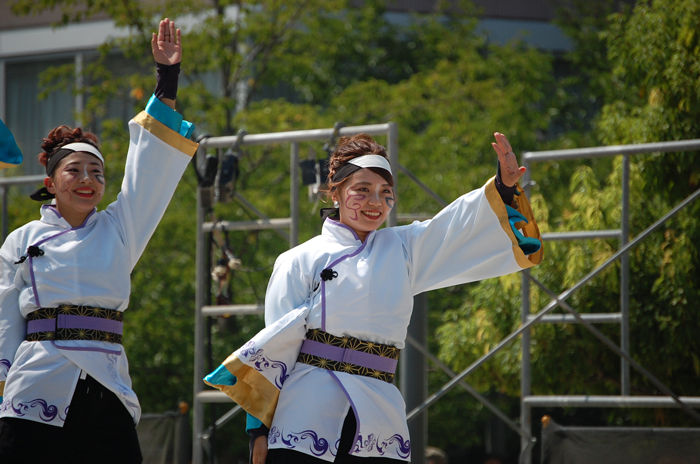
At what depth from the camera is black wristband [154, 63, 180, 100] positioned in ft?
9.29

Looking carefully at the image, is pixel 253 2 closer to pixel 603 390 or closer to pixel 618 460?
pixel 603 390

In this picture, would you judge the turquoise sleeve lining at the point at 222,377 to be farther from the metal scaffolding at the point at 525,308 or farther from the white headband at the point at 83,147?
the metal scaffolding at the point at 525,308

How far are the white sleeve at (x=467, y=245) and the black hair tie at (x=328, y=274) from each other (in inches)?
9.7

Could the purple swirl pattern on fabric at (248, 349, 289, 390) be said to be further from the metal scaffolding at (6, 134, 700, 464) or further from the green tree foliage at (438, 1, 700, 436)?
the green tree foliage at (438, 1, 700, 436)

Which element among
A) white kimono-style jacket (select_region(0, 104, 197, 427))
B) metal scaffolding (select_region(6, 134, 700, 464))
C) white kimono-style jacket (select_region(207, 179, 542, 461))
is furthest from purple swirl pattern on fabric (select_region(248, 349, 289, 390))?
metal scaffolding (select_region(6, 134, 700, 464))

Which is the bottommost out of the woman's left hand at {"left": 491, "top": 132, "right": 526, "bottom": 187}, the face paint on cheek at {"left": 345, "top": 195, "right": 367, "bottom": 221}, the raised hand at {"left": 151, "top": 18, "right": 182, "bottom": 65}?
the face paint on cheek at {"left": 345, "top": 195, "right": 367, "bottom": 221}

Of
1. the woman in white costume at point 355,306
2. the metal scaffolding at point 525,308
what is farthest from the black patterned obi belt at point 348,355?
the metal scaffolding at point 525,308

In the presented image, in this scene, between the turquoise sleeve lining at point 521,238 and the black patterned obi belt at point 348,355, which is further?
the turquoise sleeve lining at point 521,238

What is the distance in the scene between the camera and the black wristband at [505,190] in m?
2.57

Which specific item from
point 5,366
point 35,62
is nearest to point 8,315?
point 5,366

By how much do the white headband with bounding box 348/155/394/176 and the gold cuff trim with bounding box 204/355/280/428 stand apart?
0.66m

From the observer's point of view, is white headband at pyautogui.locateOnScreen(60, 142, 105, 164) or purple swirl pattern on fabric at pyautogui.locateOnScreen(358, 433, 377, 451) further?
white headband at pyautogui.locateOnScreen(60, 142, 105, 164)

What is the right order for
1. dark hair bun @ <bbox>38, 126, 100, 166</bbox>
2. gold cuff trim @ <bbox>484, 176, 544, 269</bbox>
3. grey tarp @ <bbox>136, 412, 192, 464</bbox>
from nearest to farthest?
gold cuff trim @ <bbox>484, 176, 544, 269</bbox> < dark hair bun @ <bbox>38, 126, 100, 166</bbox> < grey tarp @ <bbox>136, 412, 192, 464</bbox>

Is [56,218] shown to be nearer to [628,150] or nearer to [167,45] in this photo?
[167,45]
